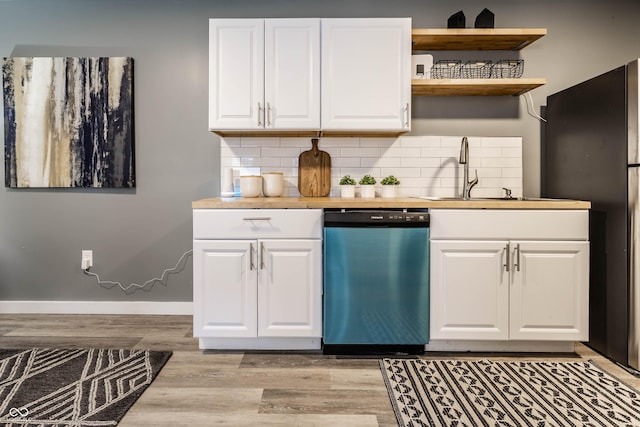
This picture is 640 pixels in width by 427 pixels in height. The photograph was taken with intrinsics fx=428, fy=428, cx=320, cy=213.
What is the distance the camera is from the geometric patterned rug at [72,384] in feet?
5.61

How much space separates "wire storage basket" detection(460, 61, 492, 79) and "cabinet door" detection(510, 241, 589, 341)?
1.16m

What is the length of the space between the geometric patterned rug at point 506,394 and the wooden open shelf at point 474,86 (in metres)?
1.65

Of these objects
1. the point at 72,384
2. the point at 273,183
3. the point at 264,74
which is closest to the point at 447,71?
the point at 264,74

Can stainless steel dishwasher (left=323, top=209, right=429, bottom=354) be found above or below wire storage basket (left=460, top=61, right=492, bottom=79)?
below

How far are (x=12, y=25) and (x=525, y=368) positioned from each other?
4.01m

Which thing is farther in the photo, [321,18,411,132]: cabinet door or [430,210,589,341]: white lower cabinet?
[321,18,411,132]: cabinet door

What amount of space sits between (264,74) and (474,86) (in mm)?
1332

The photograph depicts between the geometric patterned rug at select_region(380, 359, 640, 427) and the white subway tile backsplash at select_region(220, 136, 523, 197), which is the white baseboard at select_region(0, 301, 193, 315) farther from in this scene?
the geometric patterned rug at select_region(380, 359, 640, 427)

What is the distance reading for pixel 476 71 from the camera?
2777 millimetres

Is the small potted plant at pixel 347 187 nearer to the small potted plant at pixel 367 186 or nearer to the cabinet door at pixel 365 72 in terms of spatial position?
the small potted plant at pixel 367 186

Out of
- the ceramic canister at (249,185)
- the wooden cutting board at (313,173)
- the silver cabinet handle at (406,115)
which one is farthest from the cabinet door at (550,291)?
the ceramic canister at (249,185)

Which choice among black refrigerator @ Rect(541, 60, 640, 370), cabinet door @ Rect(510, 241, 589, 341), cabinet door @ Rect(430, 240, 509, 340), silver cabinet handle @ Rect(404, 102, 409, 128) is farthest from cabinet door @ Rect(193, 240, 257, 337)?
black refrigerator @ Rect(541, 60, 640, 370)

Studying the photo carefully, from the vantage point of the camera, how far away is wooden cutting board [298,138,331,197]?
118 inches

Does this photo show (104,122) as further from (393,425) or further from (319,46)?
(393,425)
